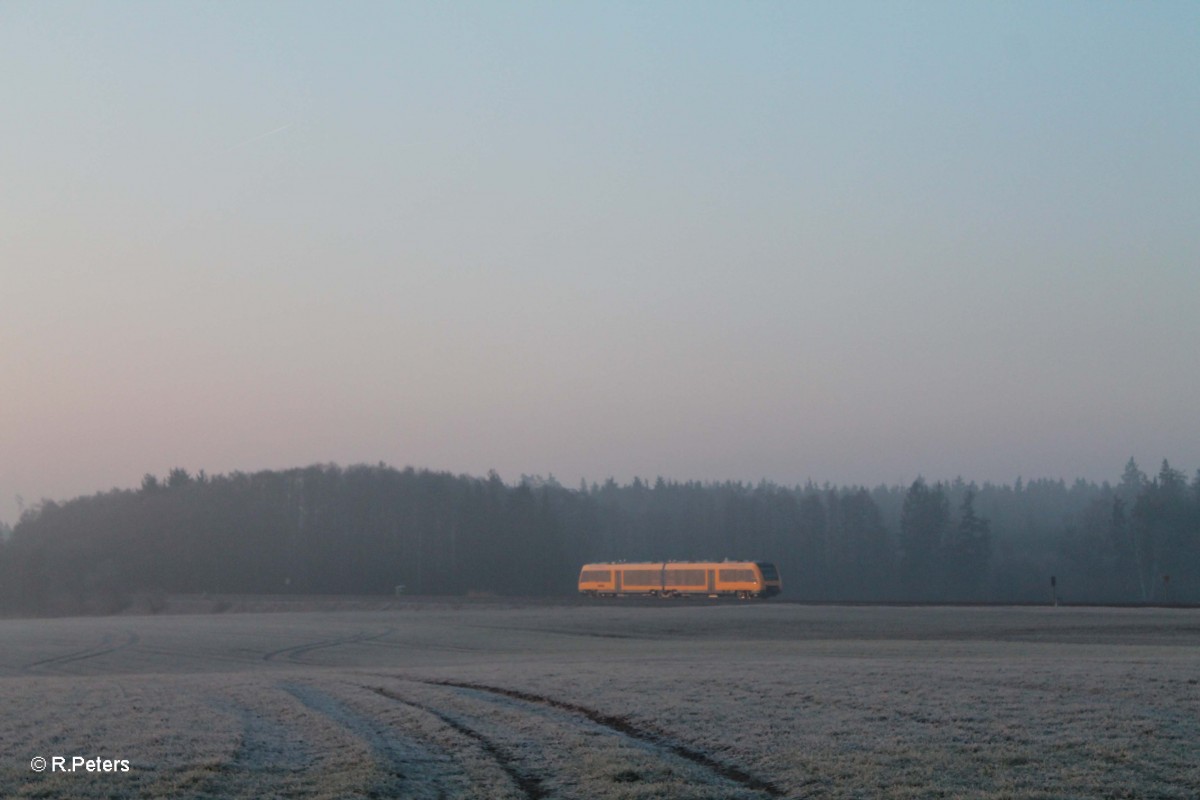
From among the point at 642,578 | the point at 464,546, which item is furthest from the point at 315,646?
the point at 464,546

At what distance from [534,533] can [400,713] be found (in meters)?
111

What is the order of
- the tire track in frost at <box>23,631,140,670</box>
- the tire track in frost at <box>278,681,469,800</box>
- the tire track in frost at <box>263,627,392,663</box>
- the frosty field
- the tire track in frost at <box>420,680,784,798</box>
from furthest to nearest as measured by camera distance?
1. the tire track in frost at <box>263,627,392,663</box>
2. the tire track in frost at <box>23,631,140,670</box>
3. the tire track in frost at <box>420,680,784,798</box>
4. the tire track in frost at <box>278,681,469,800</box>
5. the frosty field

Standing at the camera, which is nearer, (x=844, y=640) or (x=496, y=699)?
(x=496, y=699)

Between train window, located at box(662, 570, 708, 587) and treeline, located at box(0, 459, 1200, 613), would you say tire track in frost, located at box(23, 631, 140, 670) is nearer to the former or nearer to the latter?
train window, located at box(662, 570, 708, 587)

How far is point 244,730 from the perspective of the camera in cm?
1627

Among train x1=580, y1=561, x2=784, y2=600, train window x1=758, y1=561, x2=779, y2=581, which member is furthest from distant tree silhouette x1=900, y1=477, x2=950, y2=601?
train x1=580, y1=561, x2=784, y2=600

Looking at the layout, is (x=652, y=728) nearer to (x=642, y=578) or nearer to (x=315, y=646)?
(x=315, y=646)

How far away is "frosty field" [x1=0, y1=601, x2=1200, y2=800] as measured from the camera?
40.9ft

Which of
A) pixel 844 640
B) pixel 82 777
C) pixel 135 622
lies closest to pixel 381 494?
pixel 135 622

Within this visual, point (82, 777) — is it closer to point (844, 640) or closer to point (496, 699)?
point (496, 699)

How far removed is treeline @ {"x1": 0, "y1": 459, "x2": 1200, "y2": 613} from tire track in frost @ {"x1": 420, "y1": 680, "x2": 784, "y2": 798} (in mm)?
75861

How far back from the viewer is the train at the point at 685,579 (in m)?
72.9

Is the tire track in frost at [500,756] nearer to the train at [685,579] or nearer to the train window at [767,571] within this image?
the train at [685,579]

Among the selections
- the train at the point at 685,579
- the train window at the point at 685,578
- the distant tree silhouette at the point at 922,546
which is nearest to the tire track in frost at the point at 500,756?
the train at the point at 685,579
